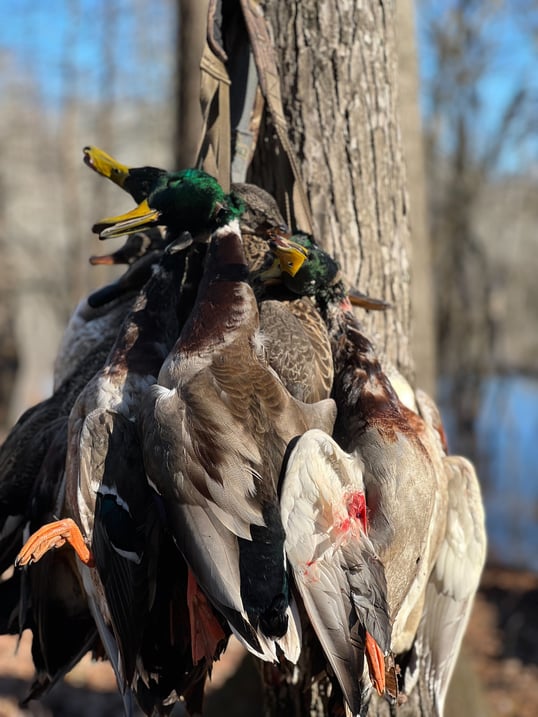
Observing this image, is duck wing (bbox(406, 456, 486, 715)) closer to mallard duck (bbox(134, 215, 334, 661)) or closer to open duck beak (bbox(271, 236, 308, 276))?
mallard duck (bbox(134, 215, 334, 661))

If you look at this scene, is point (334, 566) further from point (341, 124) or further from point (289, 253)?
point (341, 124)

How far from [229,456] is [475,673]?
11.2 ft

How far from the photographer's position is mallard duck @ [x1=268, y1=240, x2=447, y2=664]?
1.91 meters

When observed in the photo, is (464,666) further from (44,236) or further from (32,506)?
(44,236)

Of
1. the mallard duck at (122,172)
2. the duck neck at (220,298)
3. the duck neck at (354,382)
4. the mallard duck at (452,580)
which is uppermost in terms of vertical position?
the mallard duck at (122,172)

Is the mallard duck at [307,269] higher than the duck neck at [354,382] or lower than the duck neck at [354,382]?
higher

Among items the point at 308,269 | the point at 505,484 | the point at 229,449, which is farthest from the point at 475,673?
the point at 505,484

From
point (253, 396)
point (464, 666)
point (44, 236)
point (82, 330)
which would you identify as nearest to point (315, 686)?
point (253, 396)

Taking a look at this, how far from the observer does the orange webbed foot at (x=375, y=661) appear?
1.77 metres

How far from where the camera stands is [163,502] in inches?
70.6

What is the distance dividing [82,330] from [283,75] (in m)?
1.26

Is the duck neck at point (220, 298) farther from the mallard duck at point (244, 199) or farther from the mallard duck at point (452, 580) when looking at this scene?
the mallard duck at point (452, 580)

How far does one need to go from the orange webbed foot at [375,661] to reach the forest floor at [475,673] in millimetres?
2691

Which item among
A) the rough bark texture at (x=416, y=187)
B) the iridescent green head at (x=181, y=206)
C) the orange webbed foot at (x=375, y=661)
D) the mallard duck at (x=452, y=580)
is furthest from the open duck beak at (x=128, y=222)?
the rough bark texture at (x=416, y=187)
